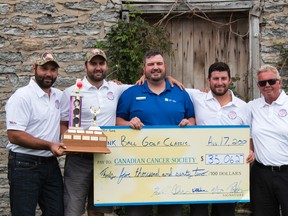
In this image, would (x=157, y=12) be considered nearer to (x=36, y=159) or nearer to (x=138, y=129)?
(x=138, y=129)

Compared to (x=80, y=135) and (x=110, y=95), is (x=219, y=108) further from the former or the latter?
(x=80, y=135)

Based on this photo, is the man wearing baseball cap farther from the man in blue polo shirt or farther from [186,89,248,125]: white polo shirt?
[186,89,248,125]: white polo shirt

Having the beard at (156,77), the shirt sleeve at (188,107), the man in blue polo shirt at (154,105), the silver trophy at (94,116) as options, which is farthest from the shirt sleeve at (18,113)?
the shirt sleeve at (188,107)

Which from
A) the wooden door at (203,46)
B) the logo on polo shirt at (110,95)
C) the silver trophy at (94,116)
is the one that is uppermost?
the wooden door at (203,46)

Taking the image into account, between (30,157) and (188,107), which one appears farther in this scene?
(188,107)

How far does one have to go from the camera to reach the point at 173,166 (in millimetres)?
4812

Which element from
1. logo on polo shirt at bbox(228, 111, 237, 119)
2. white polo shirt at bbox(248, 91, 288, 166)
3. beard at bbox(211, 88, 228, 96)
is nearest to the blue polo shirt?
beard at bbox(211, 88, 228, 96)

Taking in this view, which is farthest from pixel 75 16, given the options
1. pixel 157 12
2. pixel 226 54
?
pixel 226 54

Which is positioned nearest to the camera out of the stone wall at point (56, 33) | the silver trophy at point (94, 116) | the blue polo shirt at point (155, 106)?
the silver trophy at point (94, 116)

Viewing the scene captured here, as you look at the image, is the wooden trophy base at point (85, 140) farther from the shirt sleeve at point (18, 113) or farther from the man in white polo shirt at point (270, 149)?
the man in white polo shirt at point (270, 149)

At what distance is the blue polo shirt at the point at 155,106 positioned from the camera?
4777 mm

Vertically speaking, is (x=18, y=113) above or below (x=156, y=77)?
below

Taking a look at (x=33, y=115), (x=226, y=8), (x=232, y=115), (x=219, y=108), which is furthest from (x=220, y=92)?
(x=226, y=8)

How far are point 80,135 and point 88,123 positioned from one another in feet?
1.48
